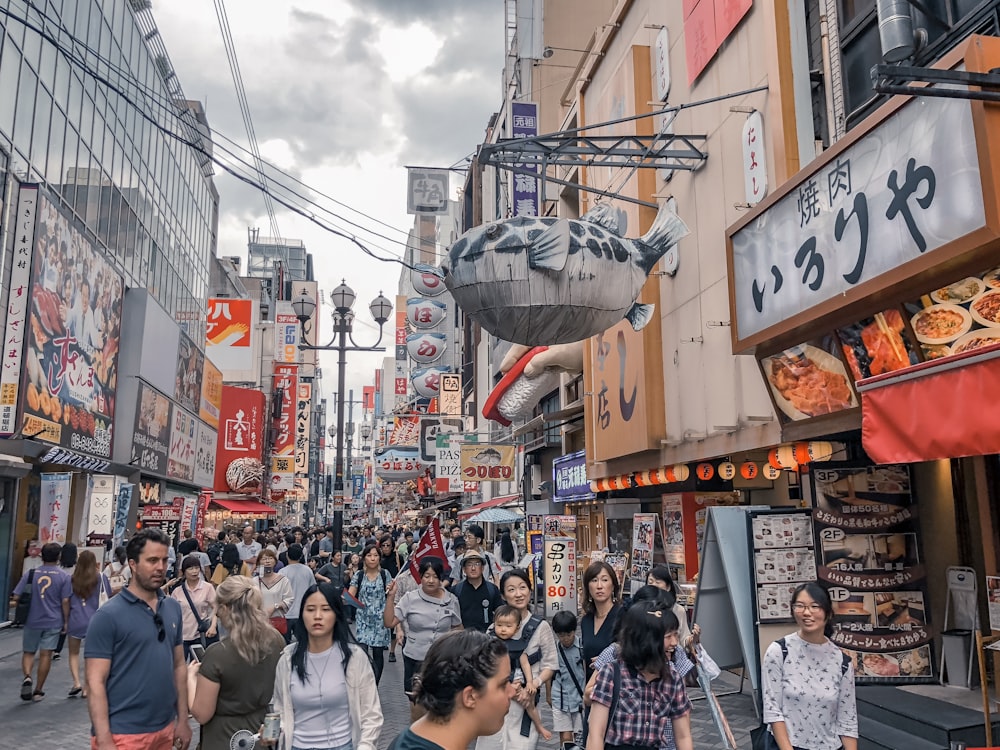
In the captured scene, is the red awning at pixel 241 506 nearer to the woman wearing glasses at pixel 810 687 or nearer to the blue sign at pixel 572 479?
the blue sign at pixel 572 479

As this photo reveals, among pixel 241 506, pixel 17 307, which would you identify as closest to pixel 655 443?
pixel 17 307

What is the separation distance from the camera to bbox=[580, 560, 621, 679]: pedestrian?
19.3 feet

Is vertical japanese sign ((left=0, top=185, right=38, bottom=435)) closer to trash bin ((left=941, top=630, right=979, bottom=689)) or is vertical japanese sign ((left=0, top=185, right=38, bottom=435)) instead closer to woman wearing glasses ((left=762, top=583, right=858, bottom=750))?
woman wearing glasses ((left=762, top=583, right=858, bottom=750))

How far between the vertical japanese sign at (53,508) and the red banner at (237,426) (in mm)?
26617

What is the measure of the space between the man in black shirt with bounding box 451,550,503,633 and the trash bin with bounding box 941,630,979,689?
448 cm

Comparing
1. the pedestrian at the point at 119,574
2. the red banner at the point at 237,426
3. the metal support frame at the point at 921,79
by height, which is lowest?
the pedestrian at the point at 119,574

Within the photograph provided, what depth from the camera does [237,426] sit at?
→ 4309cm

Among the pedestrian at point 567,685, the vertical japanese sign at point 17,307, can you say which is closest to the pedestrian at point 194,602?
the pedestrian at point 567,685

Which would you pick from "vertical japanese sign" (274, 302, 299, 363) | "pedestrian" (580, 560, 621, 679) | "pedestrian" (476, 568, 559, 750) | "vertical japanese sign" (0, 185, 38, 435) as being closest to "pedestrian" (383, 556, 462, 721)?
"pedestrian" (476, 568, 559, 750)

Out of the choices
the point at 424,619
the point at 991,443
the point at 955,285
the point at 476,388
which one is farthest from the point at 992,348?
the point at 476,388

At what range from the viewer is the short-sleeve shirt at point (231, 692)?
439 cm

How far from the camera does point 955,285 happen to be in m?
6.29

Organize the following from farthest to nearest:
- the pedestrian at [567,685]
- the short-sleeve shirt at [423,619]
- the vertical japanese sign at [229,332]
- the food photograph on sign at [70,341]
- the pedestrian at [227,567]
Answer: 1. the vertical japanese sign at [229,332]
2. the food photograph on sign at [70,341]
3. the pedestrian at [227,567]
4. the short-sleeve shirt at [423,619]
5. the pedestrian at [567,685]

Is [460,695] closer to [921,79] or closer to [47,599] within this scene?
[921,79]
